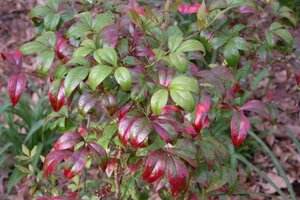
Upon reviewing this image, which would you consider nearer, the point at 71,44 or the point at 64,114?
the point at 71,44

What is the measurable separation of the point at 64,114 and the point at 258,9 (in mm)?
822

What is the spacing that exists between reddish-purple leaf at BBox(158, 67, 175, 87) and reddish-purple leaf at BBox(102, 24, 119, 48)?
16 cm

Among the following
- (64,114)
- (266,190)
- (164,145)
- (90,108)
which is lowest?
(266,190)

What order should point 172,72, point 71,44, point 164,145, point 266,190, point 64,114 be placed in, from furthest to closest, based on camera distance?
1. point 266,190
2. point 64,114
3. point 71,44
4. point 164,145
5. point 172,72

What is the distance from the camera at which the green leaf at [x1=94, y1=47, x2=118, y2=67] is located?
1.43m

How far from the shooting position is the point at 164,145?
159cm

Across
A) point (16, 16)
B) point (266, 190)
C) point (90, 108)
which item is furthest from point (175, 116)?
point (16, 16)

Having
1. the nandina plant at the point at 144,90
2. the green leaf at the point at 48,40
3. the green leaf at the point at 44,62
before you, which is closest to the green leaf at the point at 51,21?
the nandina plant at the point at 144,90

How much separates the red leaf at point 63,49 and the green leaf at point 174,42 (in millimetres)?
355

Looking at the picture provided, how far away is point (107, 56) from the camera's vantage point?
144 centimetres

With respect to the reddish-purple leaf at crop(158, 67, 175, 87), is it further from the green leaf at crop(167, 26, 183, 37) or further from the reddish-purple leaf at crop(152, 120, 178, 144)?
the green leaf at crop(167, 26, 183, 37)

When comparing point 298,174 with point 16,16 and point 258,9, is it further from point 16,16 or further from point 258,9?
point 16,16

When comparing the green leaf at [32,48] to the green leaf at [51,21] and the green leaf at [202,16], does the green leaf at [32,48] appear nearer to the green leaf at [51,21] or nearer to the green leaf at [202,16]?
the green leaf at [51,21]

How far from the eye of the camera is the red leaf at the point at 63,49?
167 cm
